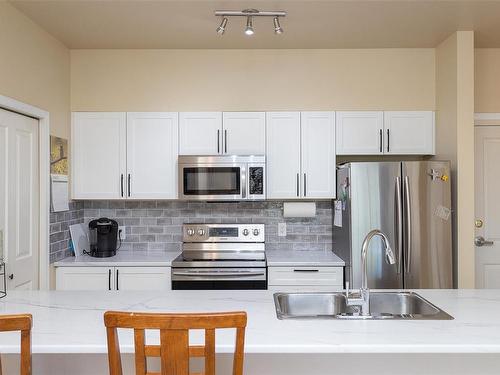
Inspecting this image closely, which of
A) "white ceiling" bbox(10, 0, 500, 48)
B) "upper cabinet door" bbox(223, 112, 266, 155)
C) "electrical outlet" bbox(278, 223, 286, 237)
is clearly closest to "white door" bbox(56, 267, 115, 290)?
"upper cabinet door" bbox(223, 112, 266, 155)

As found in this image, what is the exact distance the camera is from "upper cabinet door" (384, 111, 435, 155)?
3.40 meters

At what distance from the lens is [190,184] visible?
331cm

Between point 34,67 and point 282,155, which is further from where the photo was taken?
point 282,155

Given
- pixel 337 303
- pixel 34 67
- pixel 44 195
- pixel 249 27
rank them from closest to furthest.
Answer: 1. pixel 337 303
2. pixel 249 27
3. pixel 34 67
4. pixel 44 195

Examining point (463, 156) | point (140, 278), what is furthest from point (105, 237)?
point (463, 156)

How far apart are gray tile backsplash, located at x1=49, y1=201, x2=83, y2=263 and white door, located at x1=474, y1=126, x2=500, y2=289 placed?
134 inches

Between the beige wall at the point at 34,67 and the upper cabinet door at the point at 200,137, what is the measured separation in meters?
0.95

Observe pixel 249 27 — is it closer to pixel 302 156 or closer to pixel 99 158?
pixel 302 156

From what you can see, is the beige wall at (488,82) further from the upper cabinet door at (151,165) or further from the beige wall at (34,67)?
the beige wall at (34,67)

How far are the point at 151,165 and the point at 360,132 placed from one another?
174cm

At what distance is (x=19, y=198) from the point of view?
9.02ft

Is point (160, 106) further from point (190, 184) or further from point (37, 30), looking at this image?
point (37, 30)

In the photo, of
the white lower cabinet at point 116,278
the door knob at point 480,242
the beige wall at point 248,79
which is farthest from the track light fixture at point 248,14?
the door knob at point 480,242

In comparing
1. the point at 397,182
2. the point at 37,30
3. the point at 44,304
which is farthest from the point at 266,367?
the point at 37,30
